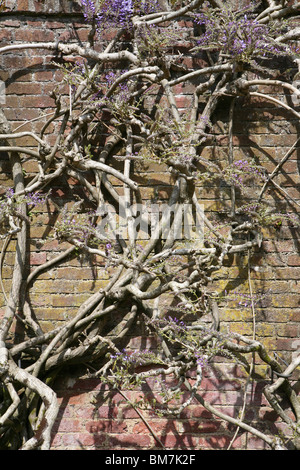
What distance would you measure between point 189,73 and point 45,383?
5.40 feet

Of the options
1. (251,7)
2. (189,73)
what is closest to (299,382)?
(189,73)

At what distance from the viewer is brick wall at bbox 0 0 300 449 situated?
2.46 meters

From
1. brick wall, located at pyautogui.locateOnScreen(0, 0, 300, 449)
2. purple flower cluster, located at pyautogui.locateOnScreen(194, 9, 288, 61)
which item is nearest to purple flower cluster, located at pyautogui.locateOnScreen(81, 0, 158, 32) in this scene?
brick wall, located at pyautogui.locateOnScreen(0, 0, 300, 449)

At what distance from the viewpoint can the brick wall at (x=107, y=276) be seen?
2461mm

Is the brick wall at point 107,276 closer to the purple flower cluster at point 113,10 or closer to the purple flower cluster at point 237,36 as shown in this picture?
the purple flower cluster at point 113,10

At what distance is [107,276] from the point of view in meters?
2.63

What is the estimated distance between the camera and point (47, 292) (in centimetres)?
262

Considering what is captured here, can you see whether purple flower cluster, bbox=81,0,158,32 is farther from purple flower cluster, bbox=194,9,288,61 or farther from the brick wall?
purple flower cluster, bbox=194,9,288,61

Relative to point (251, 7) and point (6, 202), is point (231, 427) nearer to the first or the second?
point (6, 202)

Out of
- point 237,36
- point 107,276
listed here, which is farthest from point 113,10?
point 107,276

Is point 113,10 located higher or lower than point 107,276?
higher

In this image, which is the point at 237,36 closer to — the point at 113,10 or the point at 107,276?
the point at 113,10

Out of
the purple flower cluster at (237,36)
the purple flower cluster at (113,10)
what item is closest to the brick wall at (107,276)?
the purple flower cluster at (113,10)

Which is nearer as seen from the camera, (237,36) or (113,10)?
(237,36)
